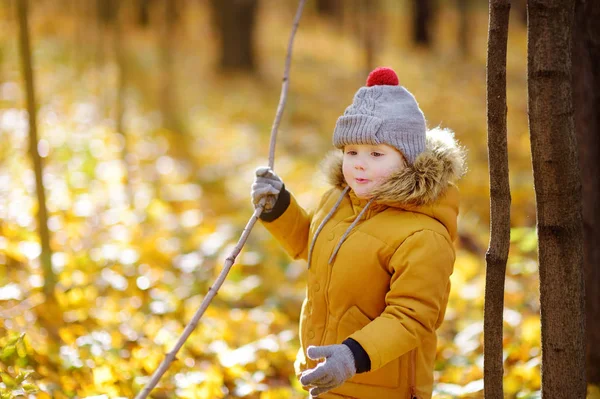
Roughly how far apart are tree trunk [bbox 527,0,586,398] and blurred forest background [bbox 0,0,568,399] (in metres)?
0.78

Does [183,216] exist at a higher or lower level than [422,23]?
lower

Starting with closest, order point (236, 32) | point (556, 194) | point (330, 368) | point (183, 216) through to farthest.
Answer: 1. point (330, 368)
2. point (556, 194)
3. point (183, 216)
4. point (236, 32)

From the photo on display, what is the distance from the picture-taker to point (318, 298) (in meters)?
2.08

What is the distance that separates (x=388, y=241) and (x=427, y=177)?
0.25 meters

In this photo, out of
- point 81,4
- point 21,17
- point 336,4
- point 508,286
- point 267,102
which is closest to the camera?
point 21,17

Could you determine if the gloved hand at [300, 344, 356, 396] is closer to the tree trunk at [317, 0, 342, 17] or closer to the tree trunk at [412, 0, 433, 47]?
the tree trunk at [412, 0, 433, 47]

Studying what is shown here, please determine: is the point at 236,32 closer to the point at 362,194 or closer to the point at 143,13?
the point at 143,13

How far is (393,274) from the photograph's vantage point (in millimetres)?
1932

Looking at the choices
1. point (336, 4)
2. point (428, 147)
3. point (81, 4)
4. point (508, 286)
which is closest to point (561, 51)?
point (428, 147)

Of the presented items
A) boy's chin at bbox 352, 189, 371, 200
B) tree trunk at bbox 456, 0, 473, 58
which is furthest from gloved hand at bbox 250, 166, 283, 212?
tree trunk at bbox 456, 0, 473, 58

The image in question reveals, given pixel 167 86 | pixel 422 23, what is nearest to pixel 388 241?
pixel 167 86

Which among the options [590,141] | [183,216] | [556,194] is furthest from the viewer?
[183,216]

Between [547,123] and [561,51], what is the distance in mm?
226

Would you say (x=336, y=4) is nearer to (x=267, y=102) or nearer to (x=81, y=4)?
(x=81, y=4)
